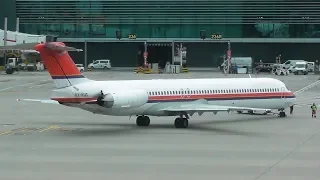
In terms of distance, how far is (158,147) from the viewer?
27891 millimetres

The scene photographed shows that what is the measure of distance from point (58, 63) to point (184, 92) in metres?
7.91

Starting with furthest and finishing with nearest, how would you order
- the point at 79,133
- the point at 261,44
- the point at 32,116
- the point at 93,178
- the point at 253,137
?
1. the point at 261,44
2. the point at 32,116
3. the point at 79,133
4. the point at 253,137
5. the point at 93,178

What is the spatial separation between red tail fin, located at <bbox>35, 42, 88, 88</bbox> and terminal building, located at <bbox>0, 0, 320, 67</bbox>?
301ft

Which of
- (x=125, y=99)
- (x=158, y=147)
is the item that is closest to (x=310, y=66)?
(x=125, y=99)

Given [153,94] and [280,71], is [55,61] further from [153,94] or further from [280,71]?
[280,71]

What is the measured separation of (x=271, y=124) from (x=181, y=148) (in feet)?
38.7

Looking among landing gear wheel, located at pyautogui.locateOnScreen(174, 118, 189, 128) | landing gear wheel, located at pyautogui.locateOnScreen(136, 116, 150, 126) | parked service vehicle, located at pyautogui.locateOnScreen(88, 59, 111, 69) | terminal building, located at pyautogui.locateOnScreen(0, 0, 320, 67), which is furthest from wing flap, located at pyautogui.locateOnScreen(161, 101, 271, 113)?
parked service vehicle, located at pyautogui.locateOnScreen(88, 59, 111, 69)

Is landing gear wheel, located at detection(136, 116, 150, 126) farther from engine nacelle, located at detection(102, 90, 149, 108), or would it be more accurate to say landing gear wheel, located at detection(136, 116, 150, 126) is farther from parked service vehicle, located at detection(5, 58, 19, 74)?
parked service vehicle, located at detection(5, 58, 19, 74)

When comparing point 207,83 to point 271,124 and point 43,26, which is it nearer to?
point 271,124

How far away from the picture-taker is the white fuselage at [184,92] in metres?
32.9

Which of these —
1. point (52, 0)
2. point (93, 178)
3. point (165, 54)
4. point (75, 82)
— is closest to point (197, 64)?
point (165, 54)

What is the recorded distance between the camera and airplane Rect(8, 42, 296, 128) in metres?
32.7

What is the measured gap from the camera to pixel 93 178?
20.6m

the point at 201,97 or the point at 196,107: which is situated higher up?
the point at 201,97
